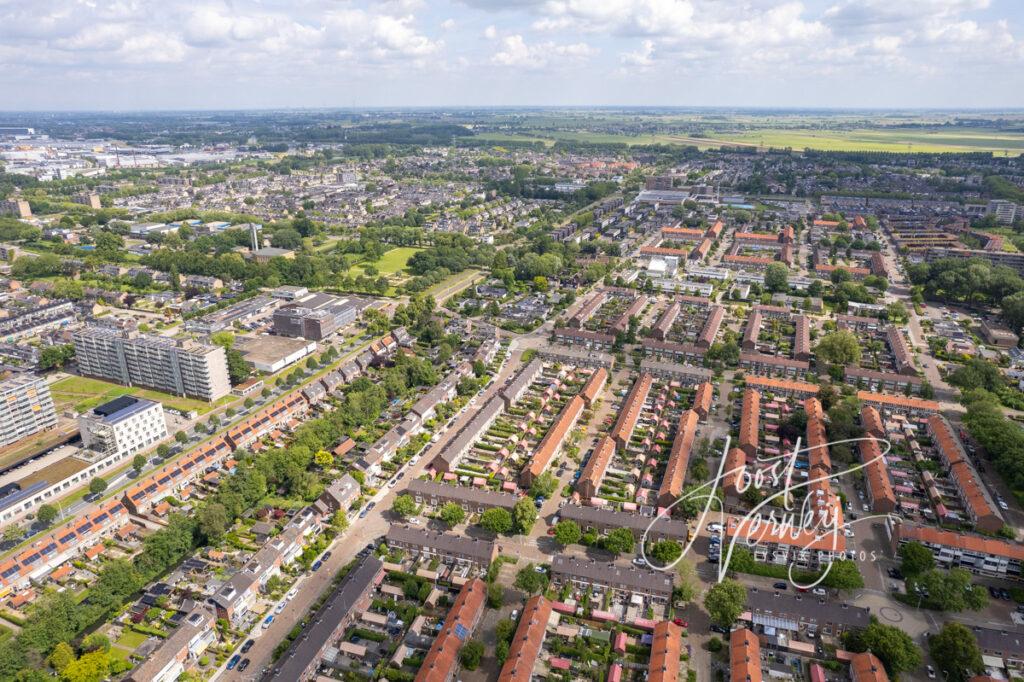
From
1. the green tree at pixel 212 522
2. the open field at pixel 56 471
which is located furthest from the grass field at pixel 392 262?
the green tree at pixel 212 522

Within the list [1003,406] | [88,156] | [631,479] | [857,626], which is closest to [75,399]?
[631,479]

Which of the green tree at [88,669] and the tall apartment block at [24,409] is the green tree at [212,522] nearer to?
the green tree at [88,669]

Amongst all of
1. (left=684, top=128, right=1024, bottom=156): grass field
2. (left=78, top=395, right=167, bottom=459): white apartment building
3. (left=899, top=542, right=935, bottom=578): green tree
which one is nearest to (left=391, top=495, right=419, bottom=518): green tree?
(left=78, top=395, right=167, bottom=459): white apartment building

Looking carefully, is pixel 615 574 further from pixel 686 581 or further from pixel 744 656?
pixel 744 656

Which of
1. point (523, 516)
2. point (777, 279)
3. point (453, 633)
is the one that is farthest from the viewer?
point (777, 279)

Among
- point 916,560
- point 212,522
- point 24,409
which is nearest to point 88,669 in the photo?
point 212,522

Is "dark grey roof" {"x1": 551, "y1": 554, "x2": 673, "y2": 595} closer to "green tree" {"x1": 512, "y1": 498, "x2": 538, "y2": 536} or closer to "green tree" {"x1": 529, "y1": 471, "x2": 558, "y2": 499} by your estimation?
"green tree" {"x1": 512, "y1": 498, "x2": 538, "y2": 536}
